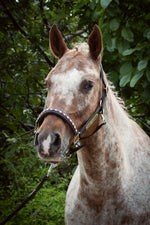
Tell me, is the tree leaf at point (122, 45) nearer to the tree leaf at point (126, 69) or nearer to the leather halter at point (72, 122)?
the tree leaf at point (126, 69)

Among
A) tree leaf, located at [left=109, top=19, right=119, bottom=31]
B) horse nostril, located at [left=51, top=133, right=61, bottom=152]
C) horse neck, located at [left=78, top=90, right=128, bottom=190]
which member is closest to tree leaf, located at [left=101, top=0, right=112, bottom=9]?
tree leaf, located at [left=109, top=19, right=119, bottom=31]

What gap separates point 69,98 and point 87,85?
20 centimetres

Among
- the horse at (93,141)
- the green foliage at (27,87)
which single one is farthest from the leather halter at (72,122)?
the green foliage at (27,87)

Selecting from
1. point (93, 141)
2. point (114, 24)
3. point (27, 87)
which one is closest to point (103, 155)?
point (93, 141)

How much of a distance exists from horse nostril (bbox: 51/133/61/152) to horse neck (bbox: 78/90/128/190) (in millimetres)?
458

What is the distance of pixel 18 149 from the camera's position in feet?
11.6

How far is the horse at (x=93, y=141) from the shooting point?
1630mm

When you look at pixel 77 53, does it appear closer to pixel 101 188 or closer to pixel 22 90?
pixel 101 188

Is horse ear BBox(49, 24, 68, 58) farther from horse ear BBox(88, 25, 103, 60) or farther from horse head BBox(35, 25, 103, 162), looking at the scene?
horse ear BBox(88, 25, 103, 60)

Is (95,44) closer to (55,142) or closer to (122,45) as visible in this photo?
(122,45)

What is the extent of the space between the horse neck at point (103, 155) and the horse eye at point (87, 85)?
A: 0.30 meters

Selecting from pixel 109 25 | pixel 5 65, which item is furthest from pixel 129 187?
pixel 5 65

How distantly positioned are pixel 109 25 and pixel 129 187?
5.44 feet

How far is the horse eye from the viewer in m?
1.73
